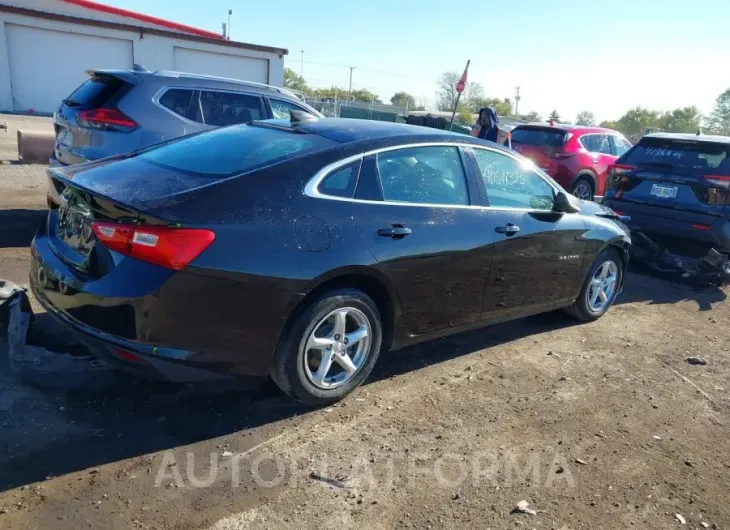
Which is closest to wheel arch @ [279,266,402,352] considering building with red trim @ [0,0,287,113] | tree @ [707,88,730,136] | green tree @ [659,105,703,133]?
building with red trim @ [0,0,287,113]

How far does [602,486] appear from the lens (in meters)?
3.26

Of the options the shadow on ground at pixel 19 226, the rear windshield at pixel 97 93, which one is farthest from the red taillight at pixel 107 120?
the shadow on ground at pixel 19 226

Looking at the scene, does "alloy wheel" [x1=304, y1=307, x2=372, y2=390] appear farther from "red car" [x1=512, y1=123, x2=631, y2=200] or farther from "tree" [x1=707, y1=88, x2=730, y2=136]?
"tree" [x1=707, y1=88, x2=730, y2=136]

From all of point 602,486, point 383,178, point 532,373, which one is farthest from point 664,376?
point 383,178

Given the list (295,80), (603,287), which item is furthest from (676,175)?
(295,80)

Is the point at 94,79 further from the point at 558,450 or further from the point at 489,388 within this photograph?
the point at 558,450

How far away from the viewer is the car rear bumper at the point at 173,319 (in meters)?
3.04

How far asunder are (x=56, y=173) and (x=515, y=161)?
126 inches

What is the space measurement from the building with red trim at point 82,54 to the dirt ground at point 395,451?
23952 mm

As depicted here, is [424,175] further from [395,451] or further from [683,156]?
[683,156]

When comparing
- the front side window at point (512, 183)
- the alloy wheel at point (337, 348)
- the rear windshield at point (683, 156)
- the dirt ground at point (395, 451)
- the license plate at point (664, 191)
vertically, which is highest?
the rear windshield at point (683, 156)

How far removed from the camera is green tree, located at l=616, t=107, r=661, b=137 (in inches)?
2547

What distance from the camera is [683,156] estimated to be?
7.40 m

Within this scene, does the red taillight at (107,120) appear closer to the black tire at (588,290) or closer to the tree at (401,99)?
the black tire at (588,290)
